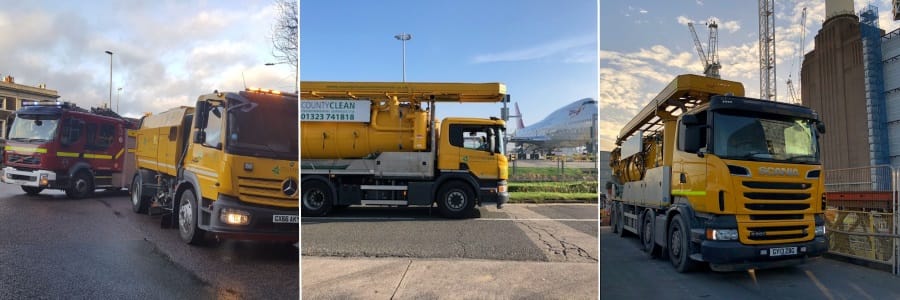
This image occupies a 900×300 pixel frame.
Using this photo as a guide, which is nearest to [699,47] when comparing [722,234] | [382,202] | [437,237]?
[722,234]

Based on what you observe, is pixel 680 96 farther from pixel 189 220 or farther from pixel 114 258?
pixel 114 258

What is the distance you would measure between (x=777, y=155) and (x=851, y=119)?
1.07m

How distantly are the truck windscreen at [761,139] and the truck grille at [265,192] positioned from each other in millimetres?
3243

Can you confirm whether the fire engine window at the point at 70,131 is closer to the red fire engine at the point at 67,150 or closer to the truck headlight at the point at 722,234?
the red fire engine at the point at 67,150

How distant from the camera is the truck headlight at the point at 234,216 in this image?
208cm

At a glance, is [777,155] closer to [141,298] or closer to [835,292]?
[835,292]

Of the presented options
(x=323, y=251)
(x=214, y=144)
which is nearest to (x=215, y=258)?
(x=214, y=144)

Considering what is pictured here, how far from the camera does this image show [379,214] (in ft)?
18.7

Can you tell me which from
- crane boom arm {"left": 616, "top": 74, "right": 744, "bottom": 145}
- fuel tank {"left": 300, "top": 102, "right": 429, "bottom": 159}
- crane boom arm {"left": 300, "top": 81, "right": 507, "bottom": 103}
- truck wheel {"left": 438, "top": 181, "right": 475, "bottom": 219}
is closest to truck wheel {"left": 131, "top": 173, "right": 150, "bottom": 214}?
crane boom arm {"left": 300, "top": 81, "right": 507, "bottom": 103}

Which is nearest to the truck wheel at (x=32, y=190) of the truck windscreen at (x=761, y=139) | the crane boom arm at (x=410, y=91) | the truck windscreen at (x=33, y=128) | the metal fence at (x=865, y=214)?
the truck windscreen at (x=33, y=128)

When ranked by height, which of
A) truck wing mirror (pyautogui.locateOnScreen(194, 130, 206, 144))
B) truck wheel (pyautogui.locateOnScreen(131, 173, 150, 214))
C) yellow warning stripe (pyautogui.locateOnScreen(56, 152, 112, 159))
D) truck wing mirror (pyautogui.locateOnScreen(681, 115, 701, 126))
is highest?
truck wing mirror (pyautogui.locateOnScreen(681, 115, 701, 126))

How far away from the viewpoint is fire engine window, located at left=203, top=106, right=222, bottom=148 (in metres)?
2.03

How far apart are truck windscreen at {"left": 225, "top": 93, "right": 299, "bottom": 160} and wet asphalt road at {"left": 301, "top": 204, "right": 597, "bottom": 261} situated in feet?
4.03

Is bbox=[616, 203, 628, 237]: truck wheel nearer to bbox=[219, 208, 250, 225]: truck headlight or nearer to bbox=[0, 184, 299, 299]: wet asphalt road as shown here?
bbox=[0, 184, 299, 299]: wet asphalt road
